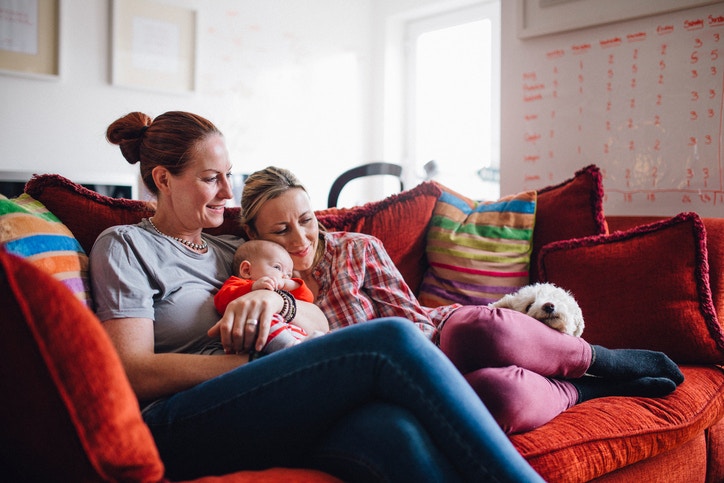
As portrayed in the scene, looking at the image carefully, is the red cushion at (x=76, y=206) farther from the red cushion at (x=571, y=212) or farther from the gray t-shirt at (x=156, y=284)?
the red cushion at (x=571, y=212)

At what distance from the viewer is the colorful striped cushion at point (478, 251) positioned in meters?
2.02

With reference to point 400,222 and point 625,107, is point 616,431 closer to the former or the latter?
point 400,222

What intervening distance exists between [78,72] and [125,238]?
2260 mm

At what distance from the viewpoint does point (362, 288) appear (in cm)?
174

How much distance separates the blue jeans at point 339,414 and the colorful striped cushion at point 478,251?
3.17ft

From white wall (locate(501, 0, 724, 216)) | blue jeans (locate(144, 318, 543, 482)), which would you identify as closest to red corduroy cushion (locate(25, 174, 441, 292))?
blue jeans (locate(144, 318, 543, 482))

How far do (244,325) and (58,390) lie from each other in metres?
0.48

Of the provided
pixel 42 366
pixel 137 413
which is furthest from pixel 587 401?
pixel 42 366

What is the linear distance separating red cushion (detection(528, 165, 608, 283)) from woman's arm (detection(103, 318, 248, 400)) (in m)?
1.19

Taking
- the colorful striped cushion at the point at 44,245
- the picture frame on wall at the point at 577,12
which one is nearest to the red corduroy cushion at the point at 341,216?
the colorful striped cushion at the point at 44,245

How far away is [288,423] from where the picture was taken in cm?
106

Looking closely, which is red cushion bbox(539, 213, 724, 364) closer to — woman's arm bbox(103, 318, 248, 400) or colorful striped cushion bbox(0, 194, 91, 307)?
woman's arm bbox(103, 318, 248, 400)

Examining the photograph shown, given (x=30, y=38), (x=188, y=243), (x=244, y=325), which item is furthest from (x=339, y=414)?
(x=30, y=38)

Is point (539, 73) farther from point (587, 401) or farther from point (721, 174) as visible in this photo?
point (587, 401)
